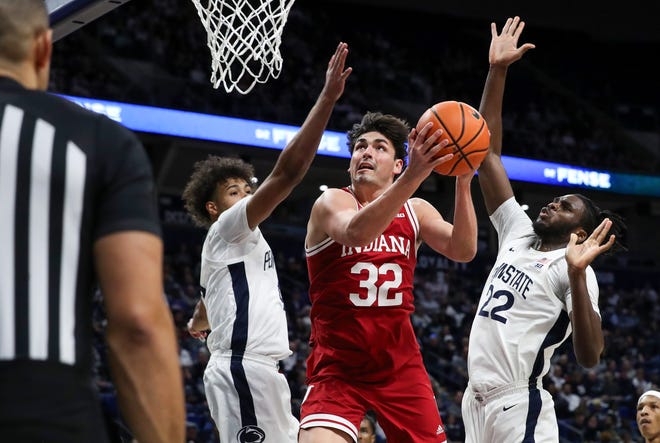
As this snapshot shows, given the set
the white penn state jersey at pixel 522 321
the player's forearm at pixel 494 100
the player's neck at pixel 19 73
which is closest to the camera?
the player's neck at pixel 19 73

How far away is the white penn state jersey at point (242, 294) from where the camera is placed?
475 cm

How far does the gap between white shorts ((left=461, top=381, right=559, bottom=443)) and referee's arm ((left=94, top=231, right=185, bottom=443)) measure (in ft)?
10.6

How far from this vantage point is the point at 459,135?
14.6 ft

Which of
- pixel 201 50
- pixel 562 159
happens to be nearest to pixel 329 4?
pixel 201 50

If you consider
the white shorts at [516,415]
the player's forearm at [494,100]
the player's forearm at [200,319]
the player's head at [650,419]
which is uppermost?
the player's forearm at [494,100]

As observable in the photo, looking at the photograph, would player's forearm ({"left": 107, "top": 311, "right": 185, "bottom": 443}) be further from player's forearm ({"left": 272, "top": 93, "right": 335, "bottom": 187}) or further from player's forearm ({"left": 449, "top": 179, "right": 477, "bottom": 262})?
player's forearm ({"left": 449, "top": 179, "right": 477, "bottom": 262})

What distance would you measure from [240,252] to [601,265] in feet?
56.3

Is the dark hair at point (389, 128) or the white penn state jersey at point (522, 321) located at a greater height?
the dark hair at point (389, 128)

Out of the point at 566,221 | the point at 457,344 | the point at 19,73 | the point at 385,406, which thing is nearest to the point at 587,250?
the point at 566,221

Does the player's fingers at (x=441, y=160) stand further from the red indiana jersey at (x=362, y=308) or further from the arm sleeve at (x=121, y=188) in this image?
the arm sleeve at (x=121, y=188)

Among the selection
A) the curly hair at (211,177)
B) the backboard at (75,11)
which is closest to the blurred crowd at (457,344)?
the curly hair at (211,177)

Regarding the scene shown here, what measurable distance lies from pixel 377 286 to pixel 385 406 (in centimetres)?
55

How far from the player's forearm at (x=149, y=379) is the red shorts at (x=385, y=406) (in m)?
2.60

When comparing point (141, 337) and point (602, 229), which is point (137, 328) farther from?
point (602, 229)
